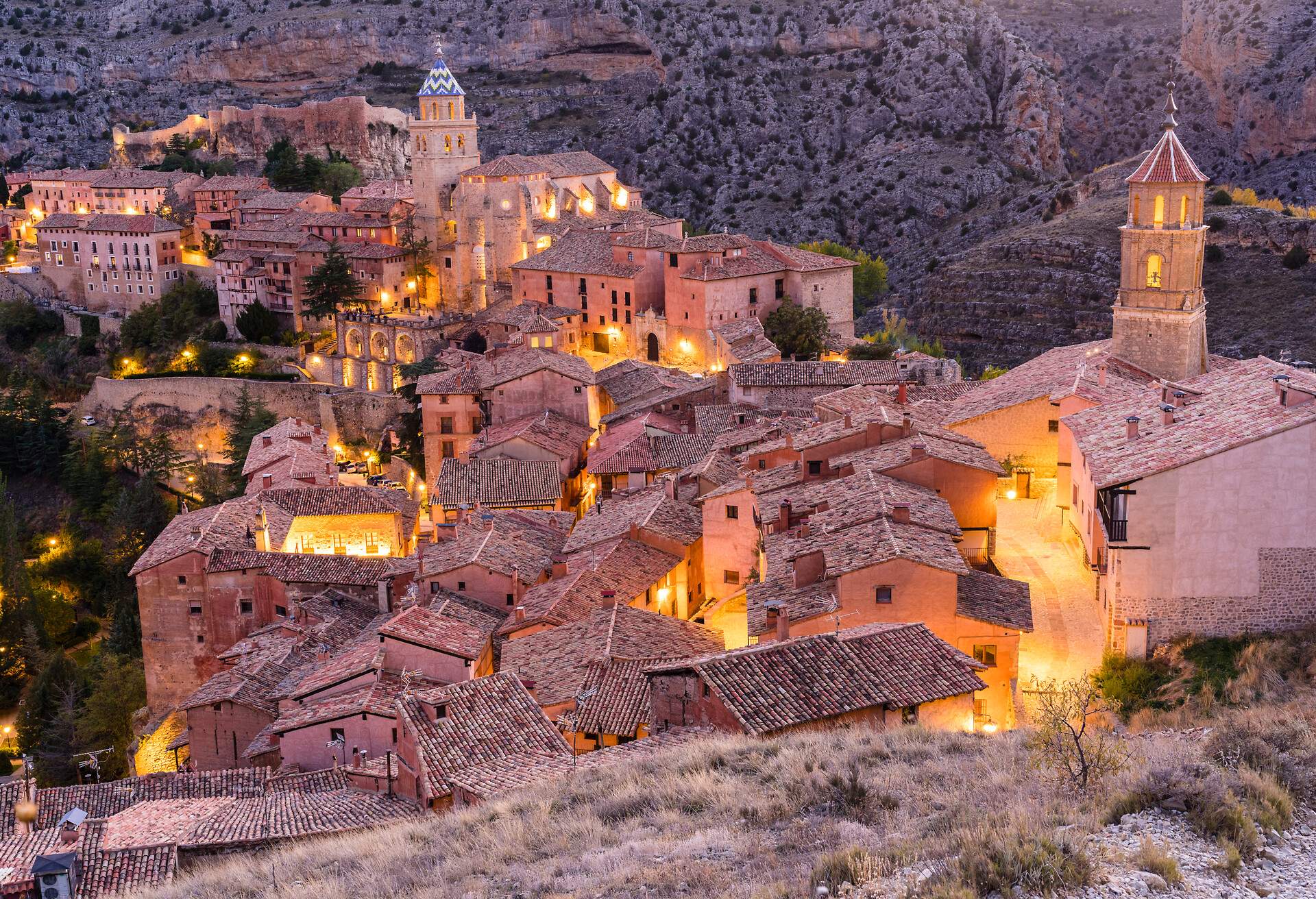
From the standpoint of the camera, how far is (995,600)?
683 inches

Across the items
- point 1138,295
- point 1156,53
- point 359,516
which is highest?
point 1156,53

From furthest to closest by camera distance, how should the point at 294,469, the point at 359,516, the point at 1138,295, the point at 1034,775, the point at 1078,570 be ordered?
1. the point at 294,469
2. the point at 359,516
3. the point at 1138,295
4. the point at 1078,570
5. the point at 1034,775

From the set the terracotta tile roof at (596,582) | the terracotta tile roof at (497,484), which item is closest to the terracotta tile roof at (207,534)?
the terracotta tile roof at (497,484)

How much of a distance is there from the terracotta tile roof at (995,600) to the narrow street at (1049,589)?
370mm

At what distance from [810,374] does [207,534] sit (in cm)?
1361

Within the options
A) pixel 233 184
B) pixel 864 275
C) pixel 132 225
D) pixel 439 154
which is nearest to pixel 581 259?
pixel 439 154

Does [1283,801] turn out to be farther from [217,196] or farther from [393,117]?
[393,117]

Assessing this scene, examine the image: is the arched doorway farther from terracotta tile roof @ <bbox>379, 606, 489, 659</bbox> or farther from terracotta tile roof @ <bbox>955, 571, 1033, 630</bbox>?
terracotta tile roof @ <bbox>955, 571, 1033, 630</bbox>

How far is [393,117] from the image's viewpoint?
7350 cm

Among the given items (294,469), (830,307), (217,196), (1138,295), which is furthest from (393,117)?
(1138,295)

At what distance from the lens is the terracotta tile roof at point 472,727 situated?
14.7 m

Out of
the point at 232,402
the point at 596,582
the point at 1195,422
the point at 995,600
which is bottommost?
the point at 232,402

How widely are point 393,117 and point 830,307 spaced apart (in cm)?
4095

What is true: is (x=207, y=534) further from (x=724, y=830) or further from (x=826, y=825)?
(x=826, y=825)
